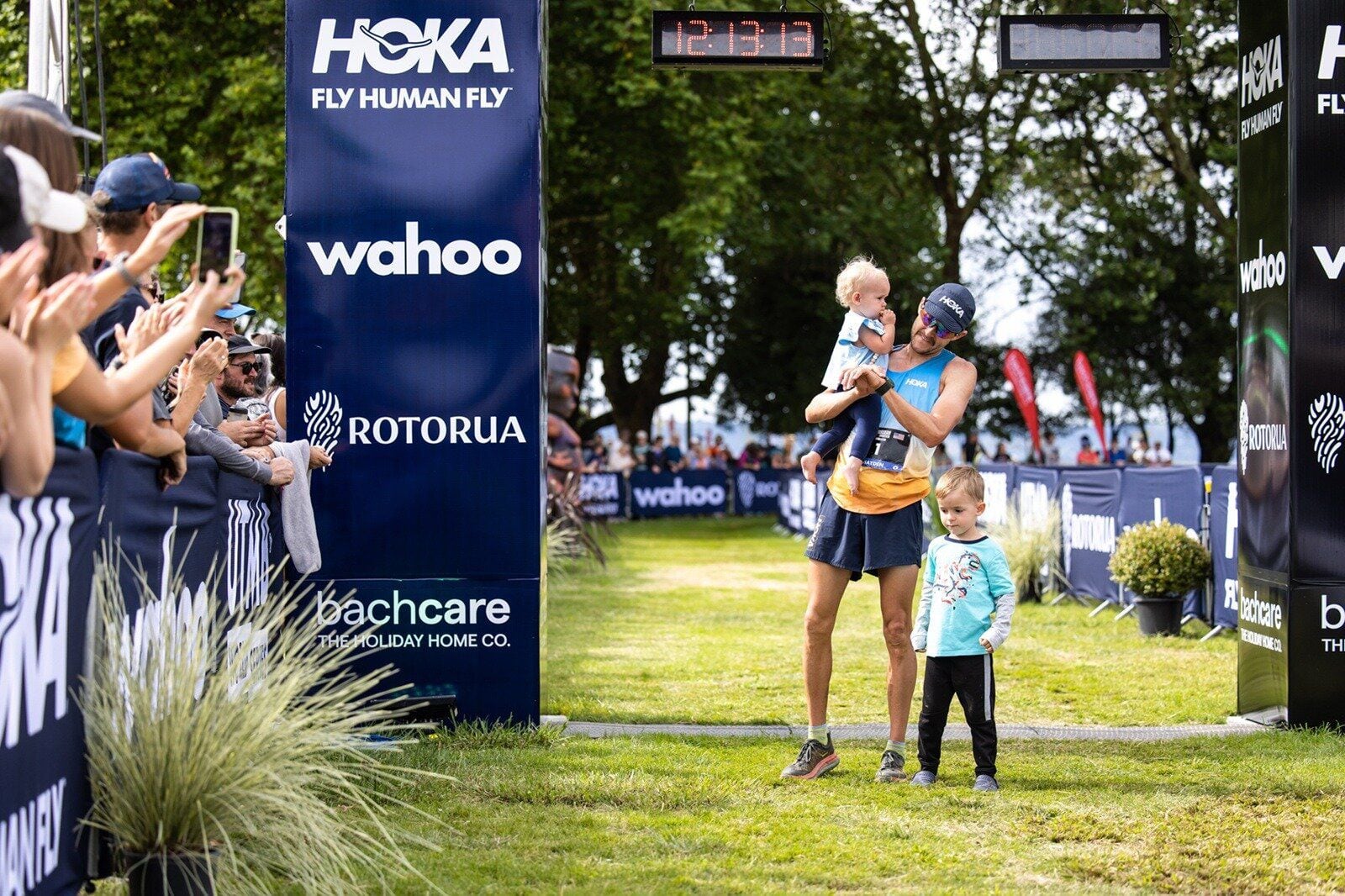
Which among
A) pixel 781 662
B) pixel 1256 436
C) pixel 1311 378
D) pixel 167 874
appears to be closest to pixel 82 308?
pixel 167 874

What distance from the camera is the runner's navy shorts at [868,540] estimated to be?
7141 millimetres

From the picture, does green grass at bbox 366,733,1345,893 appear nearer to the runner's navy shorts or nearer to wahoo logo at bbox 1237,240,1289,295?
the runner's navy shorts

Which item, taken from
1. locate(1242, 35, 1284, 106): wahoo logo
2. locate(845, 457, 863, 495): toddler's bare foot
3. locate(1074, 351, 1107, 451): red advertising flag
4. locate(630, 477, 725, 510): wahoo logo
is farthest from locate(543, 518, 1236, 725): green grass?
locate(630, 477, 725, 510): wahoo logo

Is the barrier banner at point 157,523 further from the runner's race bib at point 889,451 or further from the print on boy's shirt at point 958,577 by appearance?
the print on boy's shirt at point 958,577

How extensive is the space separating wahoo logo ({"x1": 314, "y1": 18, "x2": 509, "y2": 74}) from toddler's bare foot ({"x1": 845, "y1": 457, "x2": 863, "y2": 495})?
2828 millimetres

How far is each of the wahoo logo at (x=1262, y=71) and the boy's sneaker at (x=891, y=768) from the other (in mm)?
4400

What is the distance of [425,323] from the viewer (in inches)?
321

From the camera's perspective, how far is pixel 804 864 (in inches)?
217

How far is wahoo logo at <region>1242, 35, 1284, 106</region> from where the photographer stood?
8.73 meters

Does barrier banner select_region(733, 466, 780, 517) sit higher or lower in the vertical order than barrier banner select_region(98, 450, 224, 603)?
lower

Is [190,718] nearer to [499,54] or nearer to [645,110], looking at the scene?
[499,54]

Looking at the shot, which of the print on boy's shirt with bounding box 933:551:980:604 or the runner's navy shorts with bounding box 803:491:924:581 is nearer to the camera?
the print on boy's shirt with bounding box 933:551:980:604

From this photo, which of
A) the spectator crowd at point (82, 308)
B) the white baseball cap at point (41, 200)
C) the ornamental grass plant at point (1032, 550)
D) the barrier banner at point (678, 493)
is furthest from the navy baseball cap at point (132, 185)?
the barrier banner at point (678, 493)

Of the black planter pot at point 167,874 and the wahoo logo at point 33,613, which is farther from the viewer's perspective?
the black planter pot at point 167,874
